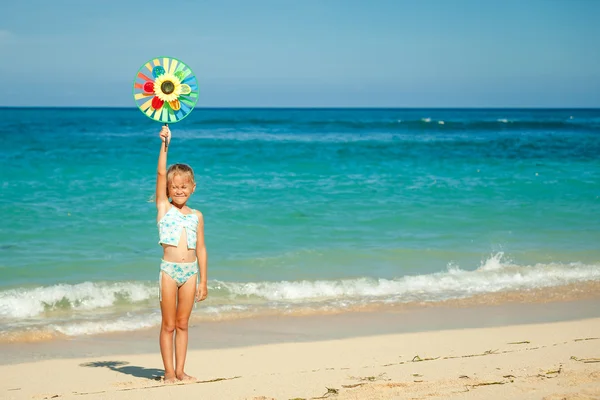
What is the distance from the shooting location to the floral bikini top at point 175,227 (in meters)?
4.75

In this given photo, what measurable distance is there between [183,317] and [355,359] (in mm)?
1652

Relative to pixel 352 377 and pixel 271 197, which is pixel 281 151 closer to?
pixel 271 197

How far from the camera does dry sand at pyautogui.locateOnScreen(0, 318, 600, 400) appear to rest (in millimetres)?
4527

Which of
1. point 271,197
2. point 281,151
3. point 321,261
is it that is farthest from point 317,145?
point 321,261

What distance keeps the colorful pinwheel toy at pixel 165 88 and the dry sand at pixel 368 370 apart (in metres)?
1.96

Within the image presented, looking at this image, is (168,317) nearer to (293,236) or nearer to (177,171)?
(177,171)

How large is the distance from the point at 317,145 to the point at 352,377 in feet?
92.7

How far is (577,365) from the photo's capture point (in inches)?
197

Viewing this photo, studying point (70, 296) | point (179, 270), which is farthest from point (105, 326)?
point (179, 270)

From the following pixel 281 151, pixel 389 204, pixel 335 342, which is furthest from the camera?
pixel 281 151

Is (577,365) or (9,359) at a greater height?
(577,365)

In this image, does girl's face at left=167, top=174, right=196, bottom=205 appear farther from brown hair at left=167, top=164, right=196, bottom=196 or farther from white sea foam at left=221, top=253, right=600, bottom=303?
white sea foam at left=221, top=253, right=600, bottom=303

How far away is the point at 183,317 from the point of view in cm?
494

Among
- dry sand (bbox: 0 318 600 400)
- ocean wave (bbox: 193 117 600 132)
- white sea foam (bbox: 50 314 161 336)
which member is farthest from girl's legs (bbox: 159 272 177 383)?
ocean wave (bbox: 193 117 600 132)
